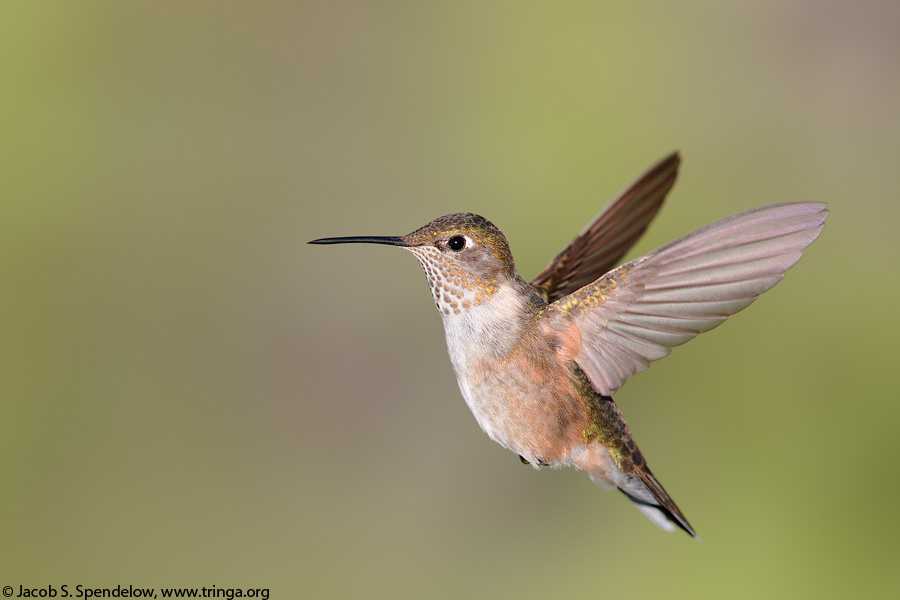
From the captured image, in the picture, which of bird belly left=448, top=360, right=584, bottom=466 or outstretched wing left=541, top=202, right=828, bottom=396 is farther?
bird belly left=448, top=360, right=584, bottom=466

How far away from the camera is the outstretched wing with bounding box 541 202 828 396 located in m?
0.80

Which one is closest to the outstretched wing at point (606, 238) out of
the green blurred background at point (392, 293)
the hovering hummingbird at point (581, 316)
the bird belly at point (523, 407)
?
the hovering hummingbird at point (581, 316)

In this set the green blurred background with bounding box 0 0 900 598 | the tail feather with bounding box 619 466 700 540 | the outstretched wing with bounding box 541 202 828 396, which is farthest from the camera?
the green blurred background with bounding box 0 0 900 598

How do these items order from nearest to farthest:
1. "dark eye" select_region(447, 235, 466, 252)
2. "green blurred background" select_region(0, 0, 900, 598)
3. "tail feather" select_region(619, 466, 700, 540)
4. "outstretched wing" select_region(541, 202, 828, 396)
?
1. "outstretched wing" select_region(541, 202, 828, 396)
2. "dark eye" select_region(447, 235, 466, 252)
3. "tail feather" select_region(619, 466, 700, 540)
4. "green blurred background" select_region(0, 0, 900, 598)

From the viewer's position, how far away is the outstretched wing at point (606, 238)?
118 cm

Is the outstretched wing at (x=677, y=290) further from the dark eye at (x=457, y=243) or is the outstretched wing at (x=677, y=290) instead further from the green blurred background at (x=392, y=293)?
the green blurred background at (x=392, y=293)

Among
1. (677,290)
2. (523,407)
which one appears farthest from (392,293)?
(677,290)

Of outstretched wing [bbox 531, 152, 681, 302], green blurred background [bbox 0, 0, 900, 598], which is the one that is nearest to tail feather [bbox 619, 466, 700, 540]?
outstretched wing [bbox 531, 152, 681, 302]

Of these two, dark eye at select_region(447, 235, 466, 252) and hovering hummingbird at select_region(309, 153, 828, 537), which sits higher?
dark eye at select_region(447, 235, 466, 252)

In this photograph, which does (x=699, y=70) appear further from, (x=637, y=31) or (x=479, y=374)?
(x=479, y=374)

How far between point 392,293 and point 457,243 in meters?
1.91

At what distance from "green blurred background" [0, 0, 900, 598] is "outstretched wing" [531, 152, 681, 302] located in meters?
1.31

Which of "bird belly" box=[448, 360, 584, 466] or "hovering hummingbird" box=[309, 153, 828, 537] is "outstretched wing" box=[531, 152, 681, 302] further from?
"bird belly" box=[448, 360, 584, 466]

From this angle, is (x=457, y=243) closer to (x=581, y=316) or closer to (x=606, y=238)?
(x=581, y=316)
